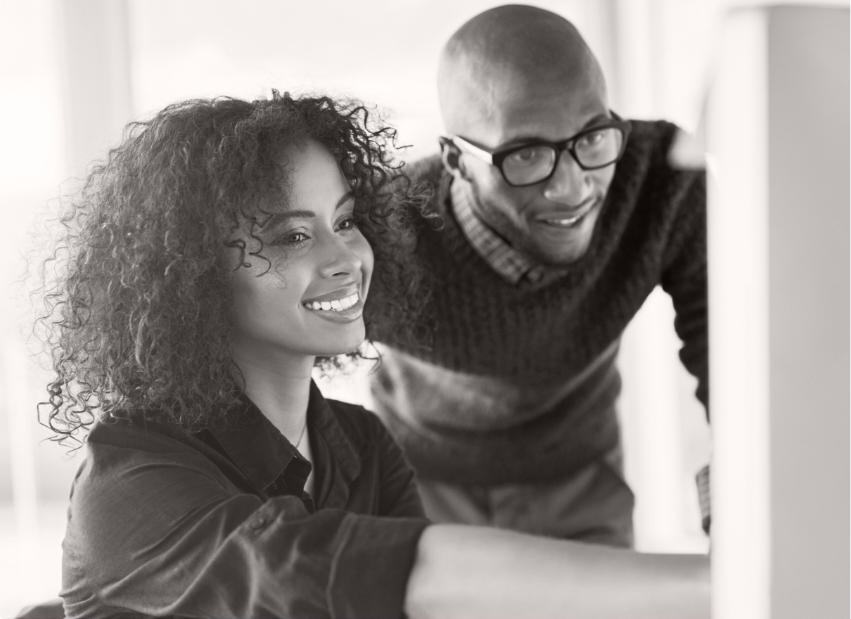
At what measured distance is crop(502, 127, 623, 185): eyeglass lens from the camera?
913 millimetres

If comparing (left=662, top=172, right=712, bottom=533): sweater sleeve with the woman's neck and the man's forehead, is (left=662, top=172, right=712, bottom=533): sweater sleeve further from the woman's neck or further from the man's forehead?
the woman's neck

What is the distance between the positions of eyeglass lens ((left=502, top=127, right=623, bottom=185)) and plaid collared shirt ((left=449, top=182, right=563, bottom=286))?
11 cm

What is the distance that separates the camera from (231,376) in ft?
2.42

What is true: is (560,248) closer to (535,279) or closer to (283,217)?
(535,279)

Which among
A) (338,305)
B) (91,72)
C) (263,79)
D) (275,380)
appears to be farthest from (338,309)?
(91,72)

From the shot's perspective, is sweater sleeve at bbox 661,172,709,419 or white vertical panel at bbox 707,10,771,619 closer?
white vertical panel at bbox 707,10,771,619

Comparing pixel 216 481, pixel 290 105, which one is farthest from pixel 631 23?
pixel 216 481

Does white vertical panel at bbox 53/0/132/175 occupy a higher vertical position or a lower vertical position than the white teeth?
higher

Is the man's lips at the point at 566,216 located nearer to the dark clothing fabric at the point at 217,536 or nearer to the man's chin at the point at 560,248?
the man's chin at the point at 560,248

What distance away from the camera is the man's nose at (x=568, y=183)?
0.92m

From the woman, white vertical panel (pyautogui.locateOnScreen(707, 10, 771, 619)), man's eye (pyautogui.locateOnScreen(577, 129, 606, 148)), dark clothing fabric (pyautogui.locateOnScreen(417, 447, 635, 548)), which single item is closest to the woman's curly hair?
the woman

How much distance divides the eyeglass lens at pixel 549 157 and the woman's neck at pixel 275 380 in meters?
0.30

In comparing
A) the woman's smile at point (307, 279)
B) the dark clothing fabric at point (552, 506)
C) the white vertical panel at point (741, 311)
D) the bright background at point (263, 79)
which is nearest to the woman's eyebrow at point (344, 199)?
the woman's smile at point (307, 279)

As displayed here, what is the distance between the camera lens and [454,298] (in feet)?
3.55
